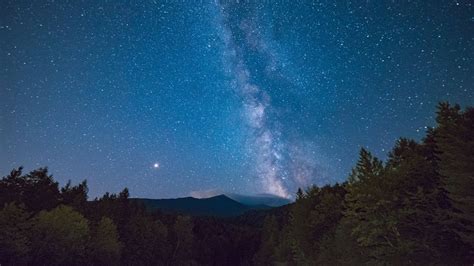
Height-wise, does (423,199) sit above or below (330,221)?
below

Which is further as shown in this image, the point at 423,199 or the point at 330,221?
the point at 330,221

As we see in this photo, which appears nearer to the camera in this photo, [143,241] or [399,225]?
[399,225]

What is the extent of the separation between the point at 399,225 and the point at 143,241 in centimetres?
6704

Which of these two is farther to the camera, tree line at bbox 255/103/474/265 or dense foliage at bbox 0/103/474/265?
dense foliage at bbox 0/103/474/265

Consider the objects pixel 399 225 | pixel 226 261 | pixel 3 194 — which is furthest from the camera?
pixel 226 261

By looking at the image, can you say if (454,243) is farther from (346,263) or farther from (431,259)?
(346,263)

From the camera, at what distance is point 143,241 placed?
86.2m

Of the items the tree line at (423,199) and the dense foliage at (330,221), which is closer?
the tree line at (423,199)

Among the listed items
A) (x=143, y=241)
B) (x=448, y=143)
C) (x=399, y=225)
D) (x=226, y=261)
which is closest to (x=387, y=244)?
(x=399, y=225)

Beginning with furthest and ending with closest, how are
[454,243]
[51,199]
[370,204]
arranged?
1. [51,199]
2. [370,204]
3. [454,243]

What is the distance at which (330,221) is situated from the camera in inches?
2267

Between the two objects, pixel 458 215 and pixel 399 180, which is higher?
pixel 399 180

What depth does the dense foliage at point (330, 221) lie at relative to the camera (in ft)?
90.0

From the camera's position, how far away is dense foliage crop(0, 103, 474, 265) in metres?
27.4
